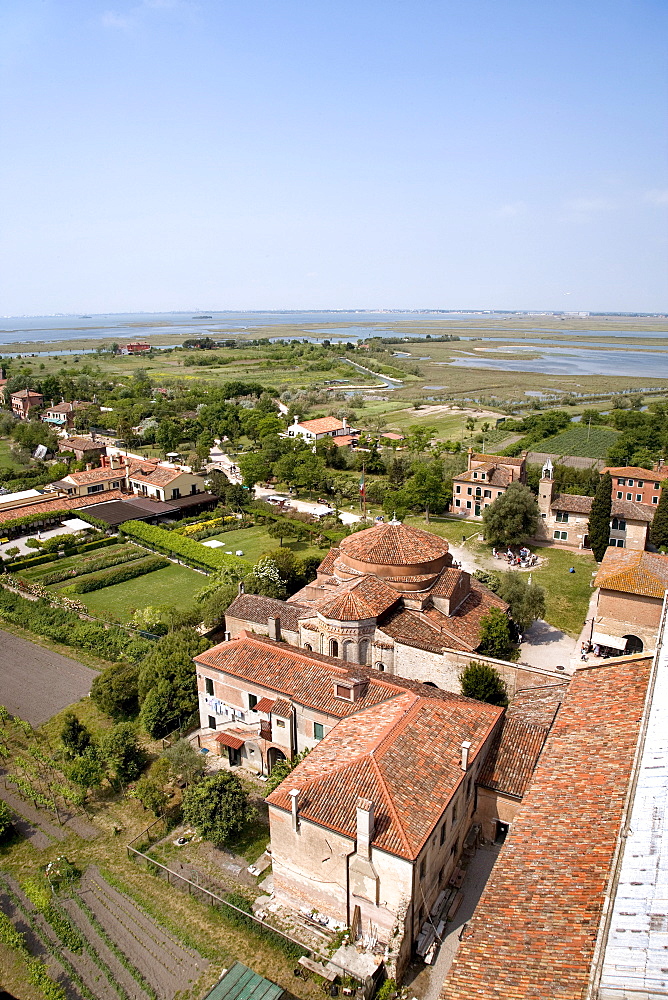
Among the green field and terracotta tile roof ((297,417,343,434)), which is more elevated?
terracotta tile roof ((297,417,343,434))

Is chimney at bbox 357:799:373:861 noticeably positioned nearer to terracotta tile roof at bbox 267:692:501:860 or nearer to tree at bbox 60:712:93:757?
terracotta tile roof at bbox 267:692:501:860

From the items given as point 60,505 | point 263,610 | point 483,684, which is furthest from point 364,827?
point 60,505

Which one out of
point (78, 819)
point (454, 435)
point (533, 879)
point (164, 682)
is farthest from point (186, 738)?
point (454, 435)

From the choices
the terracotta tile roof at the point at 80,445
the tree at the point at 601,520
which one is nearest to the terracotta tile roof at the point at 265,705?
the tree at the point at 601,520

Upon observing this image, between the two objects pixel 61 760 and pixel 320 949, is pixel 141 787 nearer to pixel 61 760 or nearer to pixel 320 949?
pixel 61 760

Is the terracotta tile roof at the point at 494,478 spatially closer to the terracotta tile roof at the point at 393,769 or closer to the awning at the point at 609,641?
the awning at the point at 609,641

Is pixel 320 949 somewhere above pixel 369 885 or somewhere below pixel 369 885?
below

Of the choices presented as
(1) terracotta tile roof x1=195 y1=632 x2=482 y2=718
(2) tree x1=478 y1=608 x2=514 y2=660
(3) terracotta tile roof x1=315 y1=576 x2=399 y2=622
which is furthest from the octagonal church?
(1) terracotta tile roof x1=195 y1=632 x2=482 y2=718
